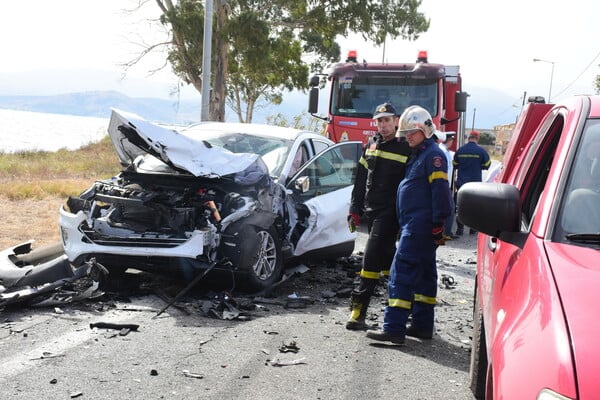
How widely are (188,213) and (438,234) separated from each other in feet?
7.89

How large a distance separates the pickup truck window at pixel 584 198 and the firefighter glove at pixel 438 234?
2.29 metres

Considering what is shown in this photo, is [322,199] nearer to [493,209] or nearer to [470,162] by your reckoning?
[470,162]

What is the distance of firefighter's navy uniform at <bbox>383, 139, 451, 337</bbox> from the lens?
511cm

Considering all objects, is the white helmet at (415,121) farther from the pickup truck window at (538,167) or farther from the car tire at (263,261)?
the car tire at (263,261)

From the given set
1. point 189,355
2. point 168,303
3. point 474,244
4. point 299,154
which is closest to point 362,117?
point 474,244

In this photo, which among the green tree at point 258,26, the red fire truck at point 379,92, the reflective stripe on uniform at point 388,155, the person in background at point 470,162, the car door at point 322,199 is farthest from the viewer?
the green tree at point 258,26

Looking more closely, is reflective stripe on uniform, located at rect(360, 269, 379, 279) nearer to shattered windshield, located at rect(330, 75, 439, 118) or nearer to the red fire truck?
the red fire truck

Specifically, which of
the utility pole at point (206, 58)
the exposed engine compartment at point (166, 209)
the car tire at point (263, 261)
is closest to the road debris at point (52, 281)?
the exposed engine compartment at point (166, 209)

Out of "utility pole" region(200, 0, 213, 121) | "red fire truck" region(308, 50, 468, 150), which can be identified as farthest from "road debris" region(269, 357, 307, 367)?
"utility pole" region(200, 0, 213, 121)

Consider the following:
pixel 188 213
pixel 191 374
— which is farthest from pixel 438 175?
pixel 188 213

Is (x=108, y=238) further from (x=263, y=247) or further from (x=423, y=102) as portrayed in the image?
(x=423, y=102)

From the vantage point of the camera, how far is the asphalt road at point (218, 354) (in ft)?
13.5

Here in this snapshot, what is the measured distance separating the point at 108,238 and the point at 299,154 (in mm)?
2425

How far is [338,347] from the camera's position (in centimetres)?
509
